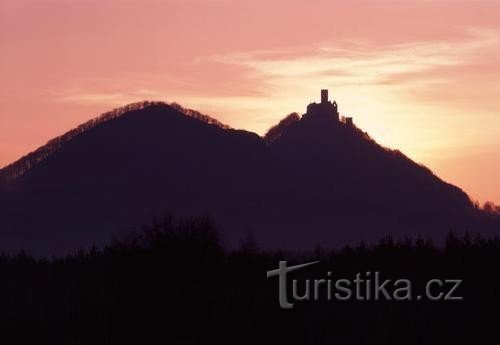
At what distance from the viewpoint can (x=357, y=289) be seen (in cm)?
3672

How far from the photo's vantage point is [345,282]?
37719 mm

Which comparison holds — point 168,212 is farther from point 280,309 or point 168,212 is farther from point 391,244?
point 391,244

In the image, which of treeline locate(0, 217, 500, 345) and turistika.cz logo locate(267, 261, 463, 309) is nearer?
treeline locate(0, 217, 500, 345)

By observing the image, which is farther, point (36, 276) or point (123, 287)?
point (36, 276)

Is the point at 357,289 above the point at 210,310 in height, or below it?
above

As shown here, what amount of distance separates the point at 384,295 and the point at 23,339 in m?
9.69

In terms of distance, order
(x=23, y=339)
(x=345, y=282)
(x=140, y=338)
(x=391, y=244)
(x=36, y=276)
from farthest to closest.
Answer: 1. (x=36, y=276)
2. (x=391, y=244)
3. (x=345, y=282)
4. (x=23, y=339)
5. (x=140, y=338)

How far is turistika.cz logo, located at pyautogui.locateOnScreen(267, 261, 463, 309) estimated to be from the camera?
35.6 m

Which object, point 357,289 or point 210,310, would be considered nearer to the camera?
point 210,310

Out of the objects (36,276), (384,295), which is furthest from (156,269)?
(36,276)

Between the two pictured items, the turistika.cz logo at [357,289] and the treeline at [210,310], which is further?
the turistika.cz logo at [357,289]

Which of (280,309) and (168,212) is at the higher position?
(168,212)

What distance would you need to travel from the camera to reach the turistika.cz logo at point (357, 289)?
3559 centimetres

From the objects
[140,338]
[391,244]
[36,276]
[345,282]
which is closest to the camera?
[140,338]
